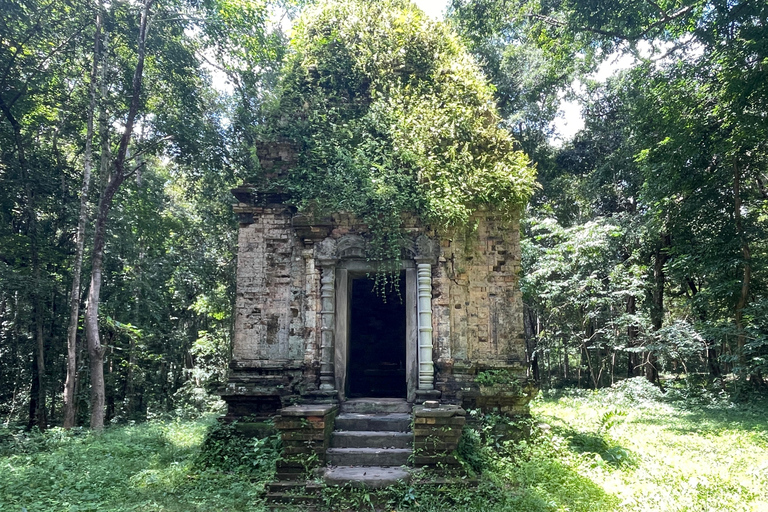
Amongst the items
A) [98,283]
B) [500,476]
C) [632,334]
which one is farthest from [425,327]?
[632,334]

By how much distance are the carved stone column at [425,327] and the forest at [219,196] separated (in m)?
0.91

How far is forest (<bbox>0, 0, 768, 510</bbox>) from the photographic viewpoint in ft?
33.8

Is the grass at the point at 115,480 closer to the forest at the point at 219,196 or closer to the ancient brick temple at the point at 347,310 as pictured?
the forest at the point at 219,196

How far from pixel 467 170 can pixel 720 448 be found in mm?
5776

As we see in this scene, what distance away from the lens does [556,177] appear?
1841 centimetres

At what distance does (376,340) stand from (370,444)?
5.18 meters

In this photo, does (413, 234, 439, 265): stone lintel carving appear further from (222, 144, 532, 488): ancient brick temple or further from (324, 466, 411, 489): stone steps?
(324, 466, 411, 489): stone steps

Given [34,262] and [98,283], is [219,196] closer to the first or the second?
[34,262]

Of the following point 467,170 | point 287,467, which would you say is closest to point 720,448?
point 467,170

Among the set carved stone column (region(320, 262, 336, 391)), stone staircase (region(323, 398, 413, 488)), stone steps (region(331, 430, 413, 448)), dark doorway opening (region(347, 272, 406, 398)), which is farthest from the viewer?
dark doorway opening (region(347, 272, 406, 398))

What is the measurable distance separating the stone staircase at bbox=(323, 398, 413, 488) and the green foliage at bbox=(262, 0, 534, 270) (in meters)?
2.24

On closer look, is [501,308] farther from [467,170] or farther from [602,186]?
[602,186]

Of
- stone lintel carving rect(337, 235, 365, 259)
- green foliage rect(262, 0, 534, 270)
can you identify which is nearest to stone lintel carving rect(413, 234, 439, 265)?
green foliage rect(262, 0, 534, 270)

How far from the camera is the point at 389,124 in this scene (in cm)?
820
